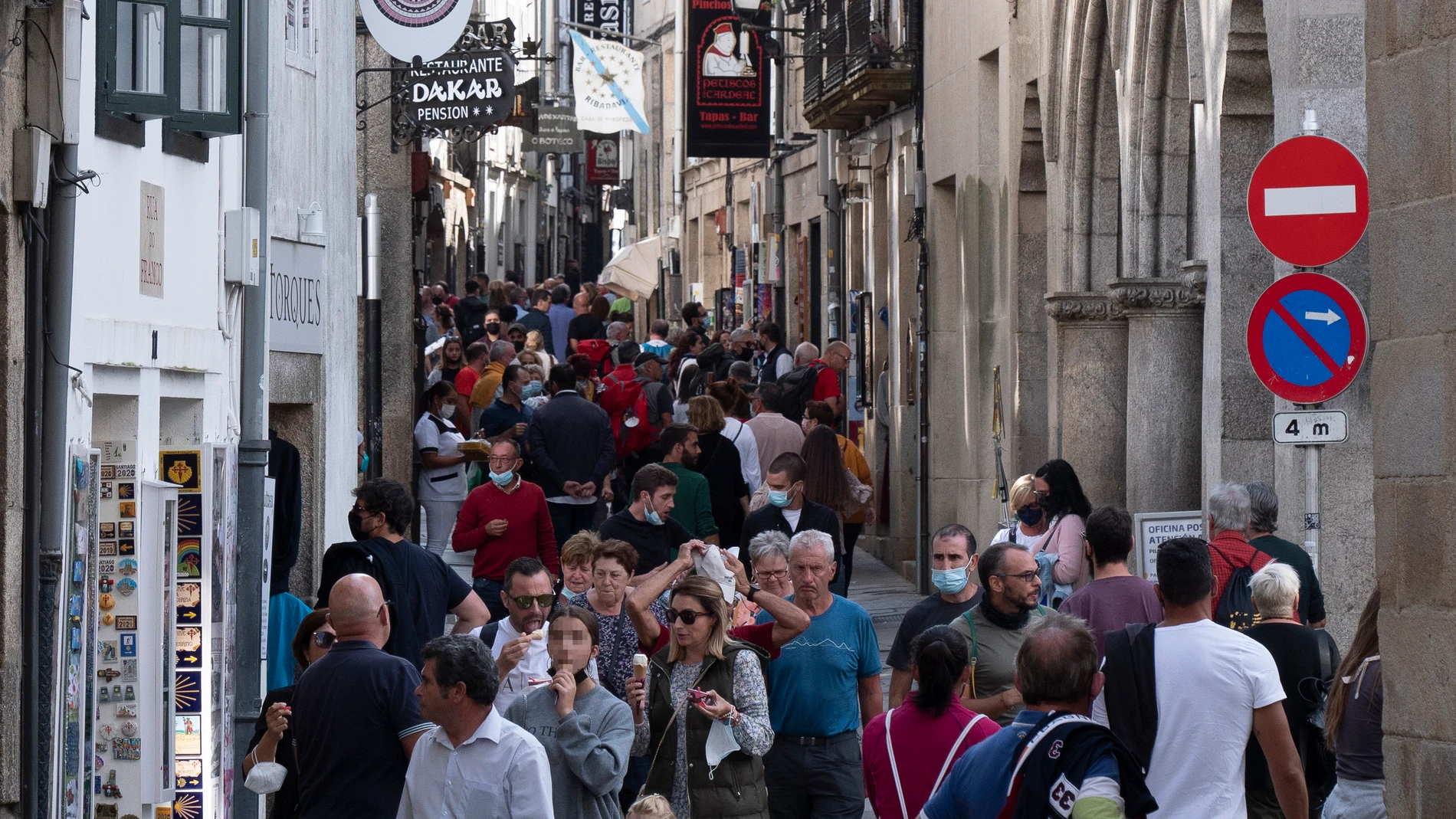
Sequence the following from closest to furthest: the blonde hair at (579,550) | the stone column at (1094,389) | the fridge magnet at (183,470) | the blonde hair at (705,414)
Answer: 1. the blonde hair at (579,550)
2. the fridge magnet at (183,470)
3. the blonde hair at (705,414)
4. the stone column at (1094,389)

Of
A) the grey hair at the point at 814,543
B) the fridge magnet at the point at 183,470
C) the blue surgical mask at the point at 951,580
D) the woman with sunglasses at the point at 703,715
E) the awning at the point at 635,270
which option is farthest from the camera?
the awning at the point at 635,270

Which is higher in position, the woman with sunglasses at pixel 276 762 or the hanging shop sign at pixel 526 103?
the hanging shop sign at pixel 526 103

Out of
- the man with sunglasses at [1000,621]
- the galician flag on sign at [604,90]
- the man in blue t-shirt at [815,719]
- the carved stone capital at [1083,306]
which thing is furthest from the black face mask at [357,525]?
the galician flag on sign at [604,90]

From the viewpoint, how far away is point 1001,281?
18.7 metres

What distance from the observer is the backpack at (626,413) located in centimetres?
1919

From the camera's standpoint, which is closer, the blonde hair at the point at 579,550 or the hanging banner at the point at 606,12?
the blonde hair at the point at 579,550

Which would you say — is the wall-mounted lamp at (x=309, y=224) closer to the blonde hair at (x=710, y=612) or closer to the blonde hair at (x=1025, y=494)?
the blonde hair at (x=1025, y=494)

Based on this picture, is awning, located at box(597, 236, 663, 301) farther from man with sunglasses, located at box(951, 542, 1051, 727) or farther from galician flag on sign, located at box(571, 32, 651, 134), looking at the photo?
man with sunglasses, located at box(951, 542, 1051, 727)

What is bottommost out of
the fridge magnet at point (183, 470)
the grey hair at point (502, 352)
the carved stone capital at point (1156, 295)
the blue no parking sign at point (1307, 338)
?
the fridge magnet at point (183, 470)

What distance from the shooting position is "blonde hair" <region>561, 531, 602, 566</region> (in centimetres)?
930

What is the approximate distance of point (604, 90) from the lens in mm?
34812

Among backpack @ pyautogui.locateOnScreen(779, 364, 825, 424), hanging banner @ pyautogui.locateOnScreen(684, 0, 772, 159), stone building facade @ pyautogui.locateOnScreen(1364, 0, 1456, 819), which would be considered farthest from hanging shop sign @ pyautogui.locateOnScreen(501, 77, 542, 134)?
stone building facade @ pyautogui.locateOnScreen(1364, 0, 1456, 819)

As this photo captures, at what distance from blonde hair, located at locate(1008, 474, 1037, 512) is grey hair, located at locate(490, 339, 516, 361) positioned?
936 centimetres

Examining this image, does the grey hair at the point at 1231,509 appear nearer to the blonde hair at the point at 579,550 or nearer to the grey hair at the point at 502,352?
the blonde hair at the point at 579,550
